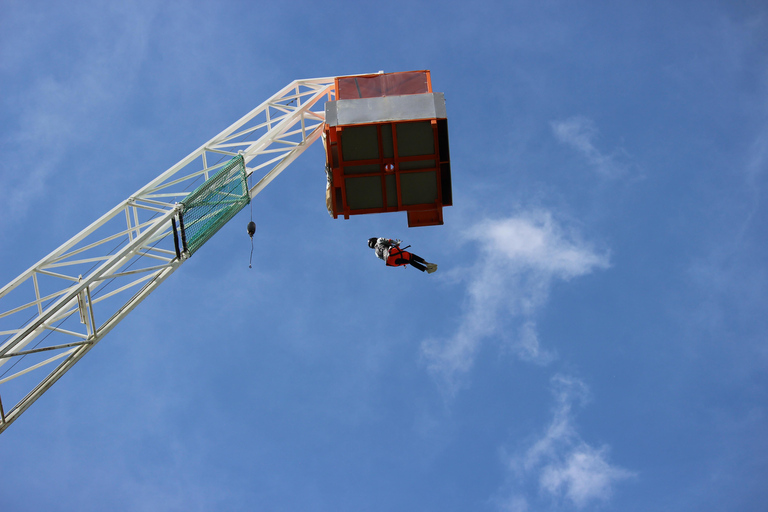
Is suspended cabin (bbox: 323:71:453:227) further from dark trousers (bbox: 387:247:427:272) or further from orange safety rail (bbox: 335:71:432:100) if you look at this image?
dark trousers (bbox: 387:247:427:272)

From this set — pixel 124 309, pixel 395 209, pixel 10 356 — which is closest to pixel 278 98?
pixel 395 209

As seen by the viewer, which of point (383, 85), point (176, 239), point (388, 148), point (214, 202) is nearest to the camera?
point (176, 239)

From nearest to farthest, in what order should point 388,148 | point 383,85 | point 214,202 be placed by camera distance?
1. point 214,202
2. point 388,148
3. point 383,85

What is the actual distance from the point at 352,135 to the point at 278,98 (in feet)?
13.7

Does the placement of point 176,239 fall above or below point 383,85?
below

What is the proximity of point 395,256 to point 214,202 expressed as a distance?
5904mm

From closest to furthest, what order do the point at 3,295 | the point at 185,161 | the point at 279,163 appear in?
the point at 3,295
the point at 185,161
the point at 279,163

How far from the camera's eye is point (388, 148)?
21906mm

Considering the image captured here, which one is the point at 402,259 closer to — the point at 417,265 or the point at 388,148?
the point at 417,265

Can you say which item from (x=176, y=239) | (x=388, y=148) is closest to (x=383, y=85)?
(x=388, y=148)

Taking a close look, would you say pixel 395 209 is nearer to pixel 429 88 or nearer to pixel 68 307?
pixel 429 88

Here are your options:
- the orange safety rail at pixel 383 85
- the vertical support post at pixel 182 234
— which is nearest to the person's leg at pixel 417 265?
the orange safety rail at pixel 383 85

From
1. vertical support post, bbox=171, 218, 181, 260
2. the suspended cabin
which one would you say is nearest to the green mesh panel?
vertical support post, bbox=171, 218, 181, 260

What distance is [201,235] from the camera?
1939cm
